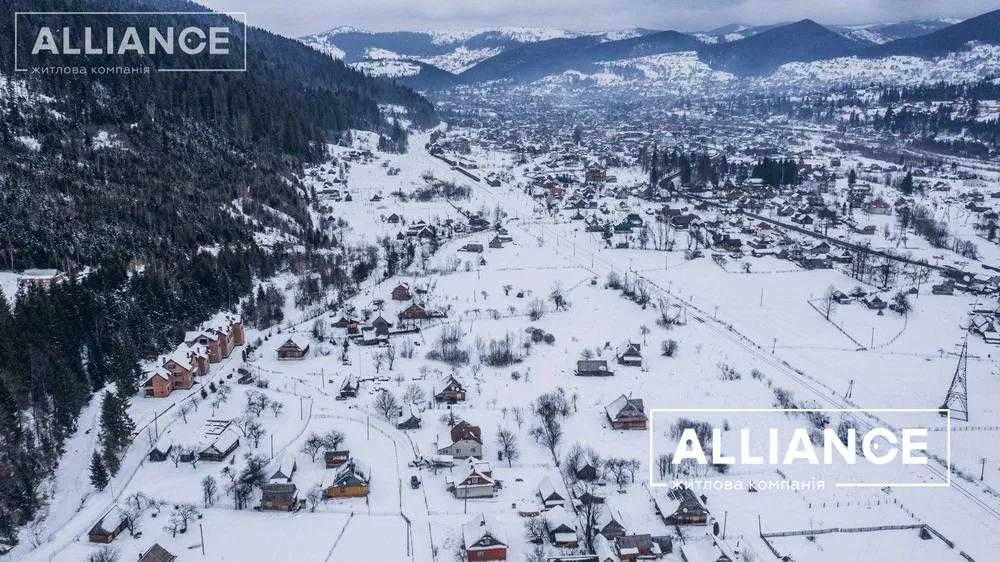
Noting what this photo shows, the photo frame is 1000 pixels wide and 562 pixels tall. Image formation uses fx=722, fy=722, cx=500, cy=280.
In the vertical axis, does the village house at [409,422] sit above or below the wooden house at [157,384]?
below

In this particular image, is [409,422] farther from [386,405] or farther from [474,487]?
[474,487]

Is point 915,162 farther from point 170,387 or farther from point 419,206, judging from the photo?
point 170,387

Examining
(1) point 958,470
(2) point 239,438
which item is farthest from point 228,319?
(1) point 958,470

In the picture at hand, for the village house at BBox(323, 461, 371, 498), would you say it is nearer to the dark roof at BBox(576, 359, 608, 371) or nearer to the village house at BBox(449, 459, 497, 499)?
the village house at BBox(449, 459, 497, 499)

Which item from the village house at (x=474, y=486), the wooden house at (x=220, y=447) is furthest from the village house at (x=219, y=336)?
the village house at (x=474, y=486)

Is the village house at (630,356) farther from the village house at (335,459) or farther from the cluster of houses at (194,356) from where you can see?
the cluster of houses at (194,356)

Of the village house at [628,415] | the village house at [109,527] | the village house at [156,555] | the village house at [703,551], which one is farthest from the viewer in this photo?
the village house at [628,415]

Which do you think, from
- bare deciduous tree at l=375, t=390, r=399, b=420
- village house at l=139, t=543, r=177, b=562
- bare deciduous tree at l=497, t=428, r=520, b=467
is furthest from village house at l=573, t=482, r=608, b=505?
village house at l=139, t=543, r=177, b=562
